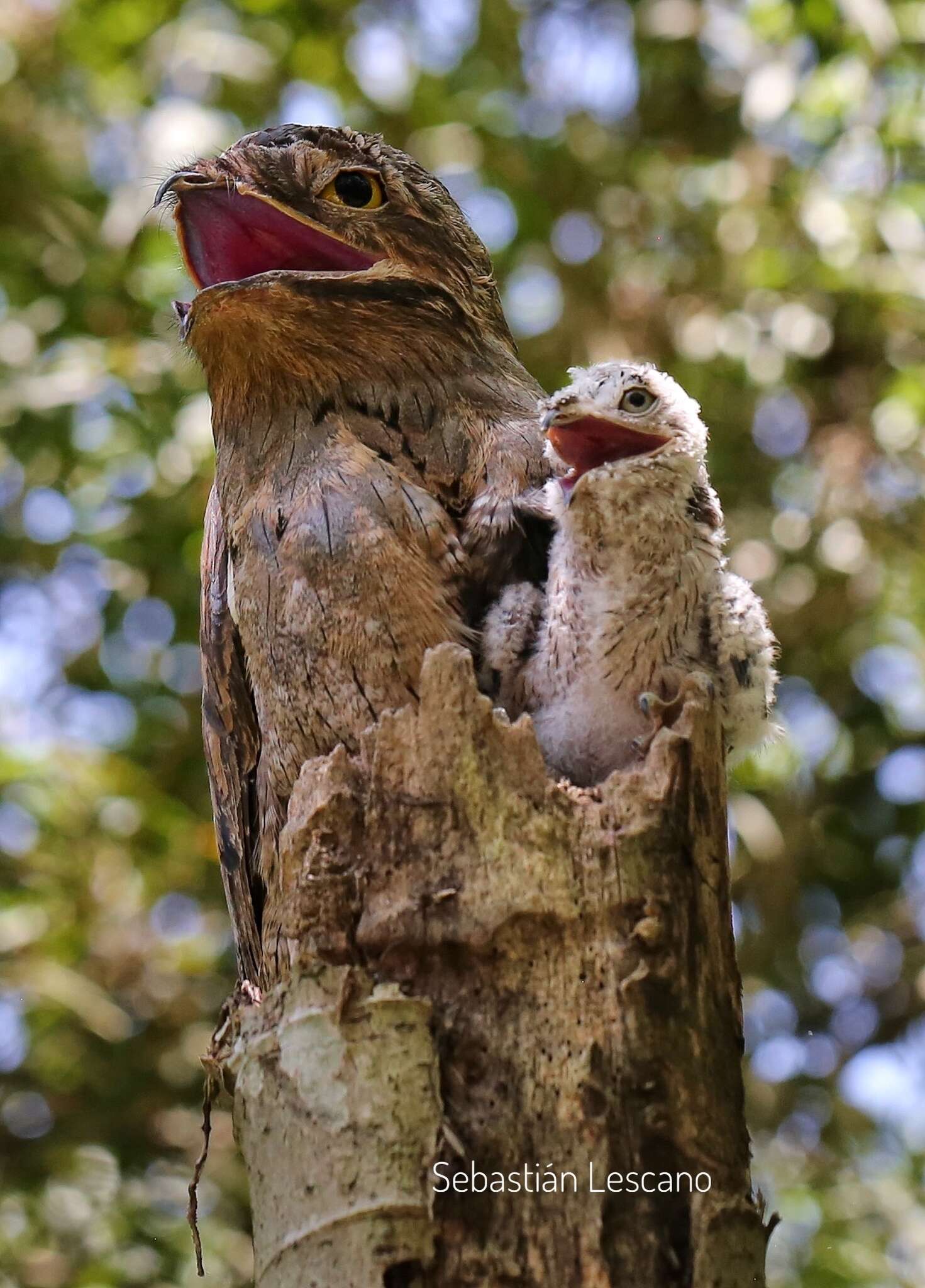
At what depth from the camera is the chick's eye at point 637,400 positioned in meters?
2.89

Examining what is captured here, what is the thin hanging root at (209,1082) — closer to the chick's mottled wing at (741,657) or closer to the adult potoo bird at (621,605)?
the adult potoo bird at (621,605)

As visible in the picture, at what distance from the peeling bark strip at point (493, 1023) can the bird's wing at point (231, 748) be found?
21.3 inches

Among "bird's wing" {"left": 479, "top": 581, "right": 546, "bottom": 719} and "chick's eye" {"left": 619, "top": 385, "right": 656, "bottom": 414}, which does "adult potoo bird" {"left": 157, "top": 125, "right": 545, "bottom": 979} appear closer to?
"bird's wing" {"left": 479, "top": 581, "right": 546, "bottom": 719}

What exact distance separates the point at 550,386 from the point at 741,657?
3.29 m

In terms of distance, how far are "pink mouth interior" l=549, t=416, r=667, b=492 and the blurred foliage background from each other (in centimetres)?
256

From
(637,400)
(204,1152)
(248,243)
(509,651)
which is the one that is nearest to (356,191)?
(248,243)

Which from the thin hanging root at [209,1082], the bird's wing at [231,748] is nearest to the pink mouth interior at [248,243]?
the bird's wing at [231,748]

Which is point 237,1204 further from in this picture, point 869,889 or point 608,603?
point 608,603

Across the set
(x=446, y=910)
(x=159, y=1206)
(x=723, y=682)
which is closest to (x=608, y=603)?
(x=723, y=682)

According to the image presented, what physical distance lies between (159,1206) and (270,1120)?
3518 mm

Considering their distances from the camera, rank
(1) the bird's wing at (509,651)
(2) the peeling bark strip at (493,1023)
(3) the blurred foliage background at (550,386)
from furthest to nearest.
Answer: (3) the blurred foliage background at (550,386), (1) the bird's wing at (509,651), (2) the peeling bark strip at (493,1023)

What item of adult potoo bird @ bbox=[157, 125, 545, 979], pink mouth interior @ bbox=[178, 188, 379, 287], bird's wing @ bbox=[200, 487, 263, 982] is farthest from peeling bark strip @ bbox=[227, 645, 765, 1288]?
pink mouth interior @ bbox=[178, 188, 379, 287]

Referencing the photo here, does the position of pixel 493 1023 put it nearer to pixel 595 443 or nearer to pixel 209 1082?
pixel 209 1082

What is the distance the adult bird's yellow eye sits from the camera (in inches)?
118
